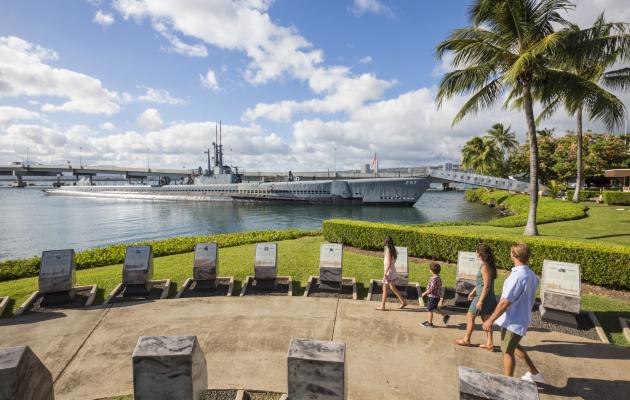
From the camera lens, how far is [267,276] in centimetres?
952

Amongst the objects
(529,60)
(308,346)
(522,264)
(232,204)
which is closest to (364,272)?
(522,264)

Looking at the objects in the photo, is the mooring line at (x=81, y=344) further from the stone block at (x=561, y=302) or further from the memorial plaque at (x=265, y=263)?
the stone block at (x=561, y=302)

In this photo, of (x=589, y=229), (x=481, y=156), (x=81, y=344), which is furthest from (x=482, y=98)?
(x=481, y=156)

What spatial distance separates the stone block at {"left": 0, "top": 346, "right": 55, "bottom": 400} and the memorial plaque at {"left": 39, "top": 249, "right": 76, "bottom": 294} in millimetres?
5880

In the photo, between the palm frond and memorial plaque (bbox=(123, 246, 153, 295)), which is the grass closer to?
memorial plaque (bbox=(123, 246, 153, 295))

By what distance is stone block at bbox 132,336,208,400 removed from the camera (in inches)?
140

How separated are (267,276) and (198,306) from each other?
212 cm

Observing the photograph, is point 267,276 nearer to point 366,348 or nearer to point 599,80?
point 366,348

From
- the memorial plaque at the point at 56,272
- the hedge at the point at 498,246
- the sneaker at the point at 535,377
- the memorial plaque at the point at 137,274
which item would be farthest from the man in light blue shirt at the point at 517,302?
the memorial plaque at the point at 56,272

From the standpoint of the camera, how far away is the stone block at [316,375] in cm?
332

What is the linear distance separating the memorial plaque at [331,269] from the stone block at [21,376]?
646 cm

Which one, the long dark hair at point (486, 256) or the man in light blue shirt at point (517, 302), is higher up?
the long dark hair at point (486, 256)

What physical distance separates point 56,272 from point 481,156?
62.9 metres

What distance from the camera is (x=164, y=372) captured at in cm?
358
